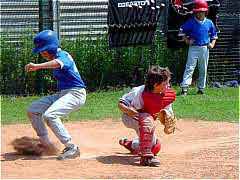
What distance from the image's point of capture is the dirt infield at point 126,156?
6227 mm

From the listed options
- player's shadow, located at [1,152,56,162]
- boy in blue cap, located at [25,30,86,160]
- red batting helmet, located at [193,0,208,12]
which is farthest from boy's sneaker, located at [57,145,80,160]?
red batting helmet, located at [193,0,208,12]

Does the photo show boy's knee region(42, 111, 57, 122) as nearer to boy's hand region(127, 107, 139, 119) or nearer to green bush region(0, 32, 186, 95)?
boy's hand region(127, 107, 139, 119)

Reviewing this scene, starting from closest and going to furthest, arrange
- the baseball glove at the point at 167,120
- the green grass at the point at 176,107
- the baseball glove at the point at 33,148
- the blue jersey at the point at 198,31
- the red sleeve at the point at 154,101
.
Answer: the red sleeve at the point at 154,101, the baseball glove at the point at 167,120, the baseball glove at the point at 33,148, the green grass at the point at 176,107, the blue jersey at the point at 198,31

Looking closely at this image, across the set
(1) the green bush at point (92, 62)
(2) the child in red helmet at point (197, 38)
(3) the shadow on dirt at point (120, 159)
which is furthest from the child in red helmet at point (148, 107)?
(1) the green bush at point (92, 62)

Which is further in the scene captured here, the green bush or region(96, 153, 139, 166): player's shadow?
the green bush

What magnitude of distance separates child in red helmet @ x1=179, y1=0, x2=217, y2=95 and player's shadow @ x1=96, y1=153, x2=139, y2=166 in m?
5.90

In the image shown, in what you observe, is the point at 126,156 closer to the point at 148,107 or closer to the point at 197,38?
the point at 148,107

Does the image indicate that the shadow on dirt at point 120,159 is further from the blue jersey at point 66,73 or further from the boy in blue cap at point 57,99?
the blue jersey at point 66,73

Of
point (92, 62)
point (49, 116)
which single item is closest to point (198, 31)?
point (92, 62)

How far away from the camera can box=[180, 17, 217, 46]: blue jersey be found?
→ 12953mm

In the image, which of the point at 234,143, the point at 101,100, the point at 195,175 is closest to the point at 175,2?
the point at 101,100

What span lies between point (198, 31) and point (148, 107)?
6255 mm

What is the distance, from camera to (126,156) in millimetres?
7281

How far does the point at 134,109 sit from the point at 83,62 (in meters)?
7.18
